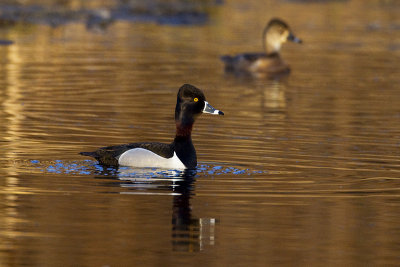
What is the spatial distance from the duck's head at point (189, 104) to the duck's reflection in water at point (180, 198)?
0.77 metres

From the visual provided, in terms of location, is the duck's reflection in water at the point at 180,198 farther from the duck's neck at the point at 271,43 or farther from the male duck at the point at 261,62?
the duck's neck at the point at 271,43

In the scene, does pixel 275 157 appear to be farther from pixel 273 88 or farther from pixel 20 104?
pixel 273 88

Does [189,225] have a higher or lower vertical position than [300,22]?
lower

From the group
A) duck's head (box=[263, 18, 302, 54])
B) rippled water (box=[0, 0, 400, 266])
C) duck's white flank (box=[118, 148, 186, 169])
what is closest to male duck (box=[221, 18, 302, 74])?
duck's head (box=[263, 18, 302, 54])

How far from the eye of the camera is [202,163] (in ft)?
43.6

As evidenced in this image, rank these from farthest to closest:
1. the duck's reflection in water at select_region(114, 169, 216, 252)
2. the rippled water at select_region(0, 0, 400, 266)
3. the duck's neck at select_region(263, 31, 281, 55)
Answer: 1. the duck's neck at select_region(263, 31, 281, 55)
2. the duck's reflection in water at select_region(114, 169, 216, 252)
3. the rippled water at select_region(0, 0, 400, 266)

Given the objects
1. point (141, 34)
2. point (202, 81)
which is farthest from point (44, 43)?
point (202, 81)

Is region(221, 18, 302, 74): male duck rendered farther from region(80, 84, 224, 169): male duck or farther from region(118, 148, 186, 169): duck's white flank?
region(118, 148, 186, 169): duck's white flank

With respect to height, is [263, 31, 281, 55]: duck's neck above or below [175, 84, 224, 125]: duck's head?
above

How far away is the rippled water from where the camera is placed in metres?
9.07

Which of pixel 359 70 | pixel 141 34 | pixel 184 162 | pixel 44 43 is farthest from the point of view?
pixel 141 34

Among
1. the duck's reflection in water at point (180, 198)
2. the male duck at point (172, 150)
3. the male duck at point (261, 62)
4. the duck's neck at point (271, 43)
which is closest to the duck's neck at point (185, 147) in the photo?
the male duck at point (172, 150)

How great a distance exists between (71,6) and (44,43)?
12.6 metres

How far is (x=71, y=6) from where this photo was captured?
43.7 meters
